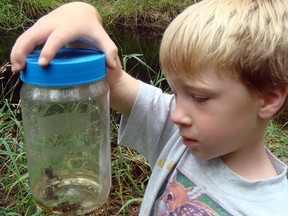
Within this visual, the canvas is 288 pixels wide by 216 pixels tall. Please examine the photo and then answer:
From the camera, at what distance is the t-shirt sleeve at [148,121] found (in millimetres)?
1458

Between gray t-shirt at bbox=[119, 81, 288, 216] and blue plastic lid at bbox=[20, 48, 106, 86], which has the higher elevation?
blue plastic lid at bbox=[20, 48, 106, 86]

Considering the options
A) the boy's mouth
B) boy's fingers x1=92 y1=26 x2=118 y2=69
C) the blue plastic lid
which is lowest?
the boy's mouth

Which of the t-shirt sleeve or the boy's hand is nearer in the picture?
the boy's hand

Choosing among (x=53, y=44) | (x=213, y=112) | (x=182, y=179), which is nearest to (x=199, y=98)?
(x=213, y=112)

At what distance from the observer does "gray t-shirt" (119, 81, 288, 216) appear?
4.27 ft

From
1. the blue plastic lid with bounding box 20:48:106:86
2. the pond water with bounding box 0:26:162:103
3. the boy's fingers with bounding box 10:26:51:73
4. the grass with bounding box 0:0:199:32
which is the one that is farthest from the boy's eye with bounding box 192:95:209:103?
the grass with bounding box 0:0:199:32

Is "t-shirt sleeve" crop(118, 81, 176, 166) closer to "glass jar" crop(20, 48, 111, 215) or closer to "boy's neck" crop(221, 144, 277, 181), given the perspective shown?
"glass jar" crop(20, 48, 111, 215)

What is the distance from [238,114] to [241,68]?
111 millimetres

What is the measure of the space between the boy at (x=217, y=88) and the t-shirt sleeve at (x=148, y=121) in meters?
0.05

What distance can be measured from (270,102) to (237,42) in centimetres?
18

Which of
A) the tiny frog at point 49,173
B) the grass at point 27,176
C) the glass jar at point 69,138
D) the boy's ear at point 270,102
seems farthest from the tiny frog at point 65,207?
the grass at point 27,176

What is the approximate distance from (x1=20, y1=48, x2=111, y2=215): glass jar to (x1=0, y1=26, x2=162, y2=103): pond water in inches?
72.3

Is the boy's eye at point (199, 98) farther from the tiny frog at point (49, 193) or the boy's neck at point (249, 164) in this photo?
the tiny frog at point (49, 193)

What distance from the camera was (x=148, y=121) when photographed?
1.47 metres
